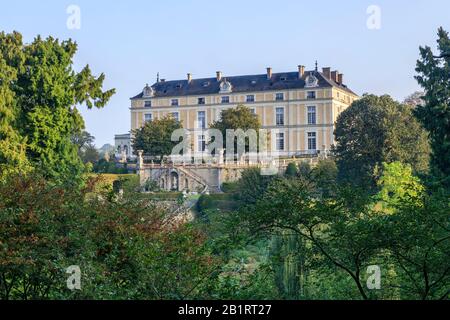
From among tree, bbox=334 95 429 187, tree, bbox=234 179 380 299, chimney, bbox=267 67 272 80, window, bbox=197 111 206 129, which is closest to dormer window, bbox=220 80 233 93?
window, bbox=197 111 206 129

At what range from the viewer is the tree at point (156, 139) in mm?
59312

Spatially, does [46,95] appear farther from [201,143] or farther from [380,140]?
[201,143]

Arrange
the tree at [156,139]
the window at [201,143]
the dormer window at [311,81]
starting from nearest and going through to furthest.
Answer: the tree at [156,139]
the dormer window at [311,81]
the window at [201,143]

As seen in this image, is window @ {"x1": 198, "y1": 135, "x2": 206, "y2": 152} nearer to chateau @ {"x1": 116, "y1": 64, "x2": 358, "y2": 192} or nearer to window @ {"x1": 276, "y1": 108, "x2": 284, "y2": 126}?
chateau @ {"x1": 116, "y1": 64, "x2": 358, "y2": 192}

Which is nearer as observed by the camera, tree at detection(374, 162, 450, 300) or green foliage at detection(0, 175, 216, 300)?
tree at detection(374, 162, 450, 300)

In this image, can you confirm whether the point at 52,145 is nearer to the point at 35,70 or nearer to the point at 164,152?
the point at 35,70

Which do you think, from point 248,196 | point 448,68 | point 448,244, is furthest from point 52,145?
point 448,244

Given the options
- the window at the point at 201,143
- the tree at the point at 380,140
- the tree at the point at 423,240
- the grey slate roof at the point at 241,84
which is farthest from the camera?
the window at the point at 201,143

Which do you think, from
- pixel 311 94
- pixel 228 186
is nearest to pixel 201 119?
pixel 311 94

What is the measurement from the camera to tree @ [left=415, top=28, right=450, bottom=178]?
2275cm

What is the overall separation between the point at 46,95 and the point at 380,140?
19002mm

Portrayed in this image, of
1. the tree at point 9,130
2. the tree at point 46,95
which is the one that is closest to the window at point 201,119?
the tree at point 46,95

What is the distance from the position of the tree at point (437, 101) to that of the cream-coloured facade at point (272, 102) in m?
38.1

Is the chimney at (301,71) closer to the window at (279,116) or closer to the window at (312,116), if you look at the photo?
the window at (312,116)
